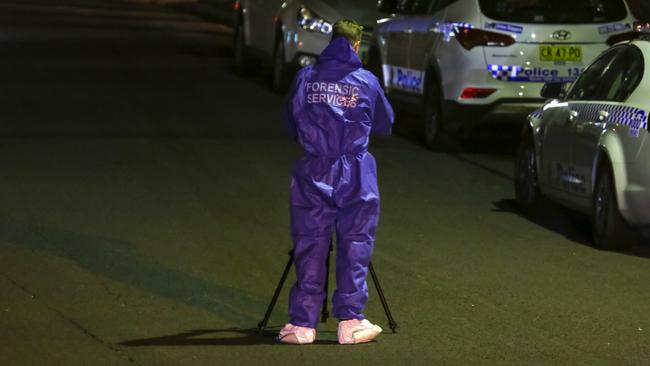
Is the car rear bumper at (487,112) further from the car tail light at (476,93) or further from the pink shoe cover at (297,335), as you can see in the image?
the pink shoe cover at (297,335)

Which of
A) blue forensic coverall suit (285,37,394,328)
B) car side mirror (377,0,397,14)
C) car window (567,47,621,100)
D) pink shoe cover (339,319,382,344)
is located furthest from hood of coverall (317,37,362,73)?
car side mirror (377,0,397,14)

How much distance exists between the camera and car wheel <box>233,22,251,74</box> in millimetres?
23344

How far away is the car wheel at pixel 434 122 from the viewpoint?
1602 centimetres

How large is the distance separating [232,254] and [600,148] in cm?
263

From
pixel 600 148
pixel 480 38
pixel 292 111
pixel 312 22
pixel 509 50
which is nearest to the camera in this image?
pixel 292 111

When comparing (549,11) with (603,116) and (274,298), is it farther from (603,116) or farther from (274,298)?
(274,298)

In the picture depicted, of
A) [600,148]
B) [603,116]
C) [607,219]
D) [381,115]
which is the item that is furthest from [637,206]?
[381,115]

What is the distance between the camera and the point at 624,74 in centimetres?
1131

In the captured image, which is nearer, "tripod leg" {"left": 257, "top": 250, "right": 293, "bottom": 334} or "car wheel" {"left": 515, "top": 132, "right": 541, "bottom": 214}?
"tripod leg" {"left": 257, "top": 250, "right": 293, "bottom": 334}

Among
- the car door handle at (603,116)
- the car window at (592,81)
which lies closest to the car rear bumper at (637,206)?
the car door handle at (603,116)

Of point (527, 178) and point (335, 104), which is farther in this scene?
point (527, 178)

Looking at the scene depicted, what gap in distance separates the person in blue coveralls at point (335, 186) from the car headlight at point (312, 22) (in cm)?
1248

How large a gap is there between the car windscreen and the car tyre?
2642 millimetres

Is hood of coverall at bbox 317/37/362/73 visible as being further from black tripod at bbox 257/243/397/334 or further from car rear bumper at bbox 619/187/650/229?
car rear bumper at bbox 619/187/650/229
